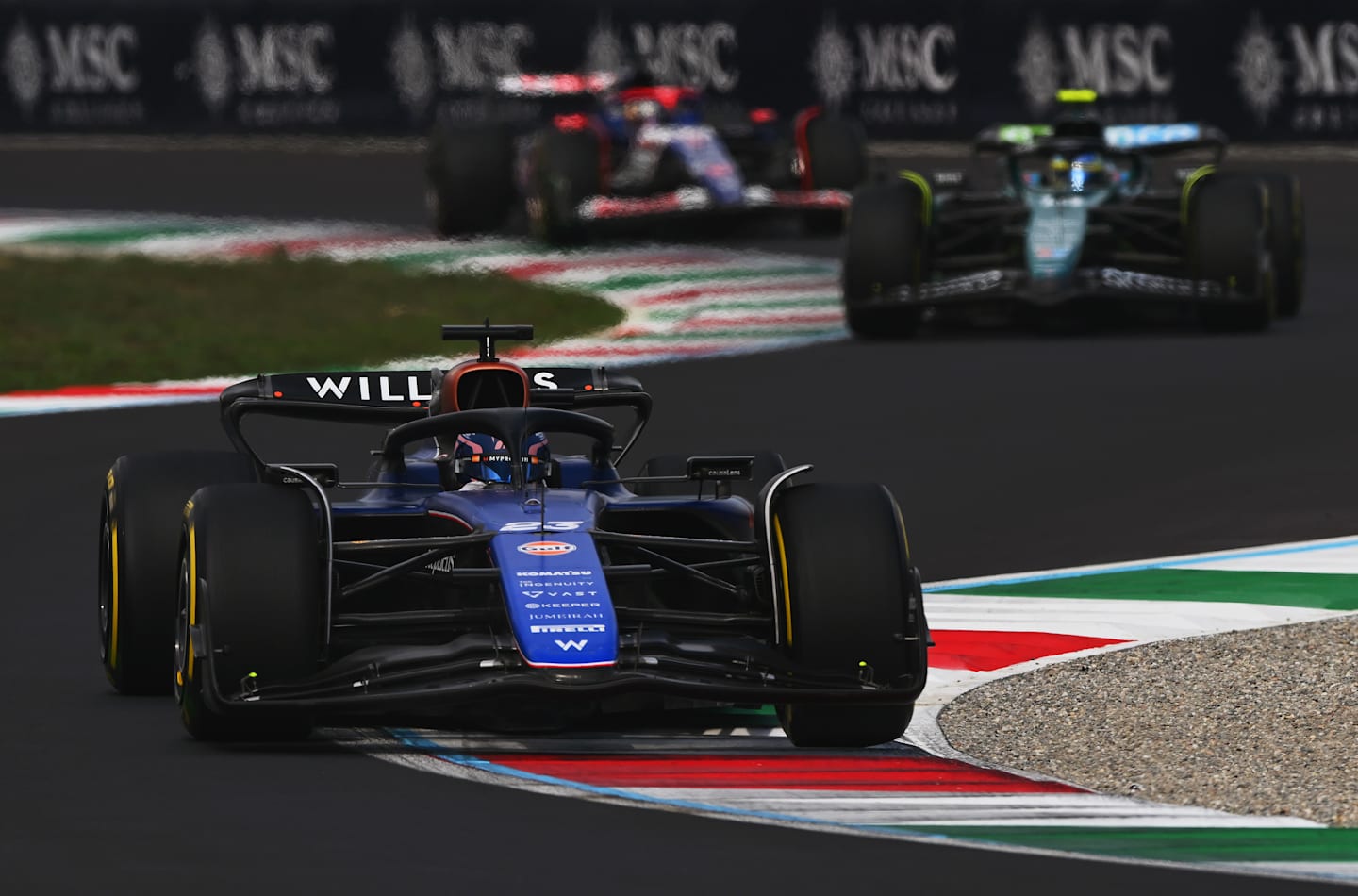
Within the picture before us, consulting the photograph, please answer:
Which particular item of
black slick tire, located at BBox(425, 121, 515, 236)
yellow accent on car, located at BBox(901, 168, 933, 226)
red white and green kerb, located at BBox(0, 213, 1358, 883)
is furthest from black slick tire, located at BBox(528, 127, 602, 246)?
red white and green kerb, located at BBox(0, 213, 1358, 883)

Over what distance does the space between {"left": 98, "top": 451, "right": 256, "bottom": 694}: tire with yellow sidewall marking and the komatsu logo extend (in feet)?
2.81

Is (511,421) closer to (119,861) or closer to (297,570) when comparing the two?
(297,570)

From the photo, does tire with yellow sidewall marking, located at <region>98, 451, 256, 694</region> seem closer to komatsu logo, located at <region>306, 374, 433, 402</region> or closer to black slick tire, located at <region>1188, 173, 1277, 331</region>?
komatsu logo, located at <region>306, 374, 433, 402</region>

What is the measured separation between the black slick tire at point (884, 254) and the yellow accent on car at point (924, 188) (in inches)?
0.7

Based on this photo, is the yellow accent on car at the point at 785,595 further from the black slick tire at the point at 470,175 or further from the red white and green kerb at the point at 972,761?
the black slick tire at the point at 470,175

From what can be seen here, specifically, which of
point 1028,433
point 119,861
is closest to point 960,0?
point 1028,433

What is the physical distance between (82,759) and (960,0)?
2467cm

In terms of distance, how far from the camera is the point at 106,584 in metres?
9.20

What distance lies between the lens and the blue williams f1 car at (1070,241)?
19172mm

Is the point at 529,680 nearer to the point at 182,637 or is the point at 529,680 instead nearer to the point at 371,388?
the point at 182,637

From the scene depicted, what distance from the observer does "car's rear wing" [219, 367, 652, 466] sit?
9852 mm

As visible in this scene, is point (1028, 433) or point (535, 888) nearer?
point (535, 888)

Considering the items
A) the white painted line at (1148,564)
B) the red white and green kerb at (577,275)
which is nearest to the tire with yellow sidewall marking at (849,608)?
the white painted line at (1148,564)

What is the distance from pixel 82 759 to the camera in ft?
26.5
